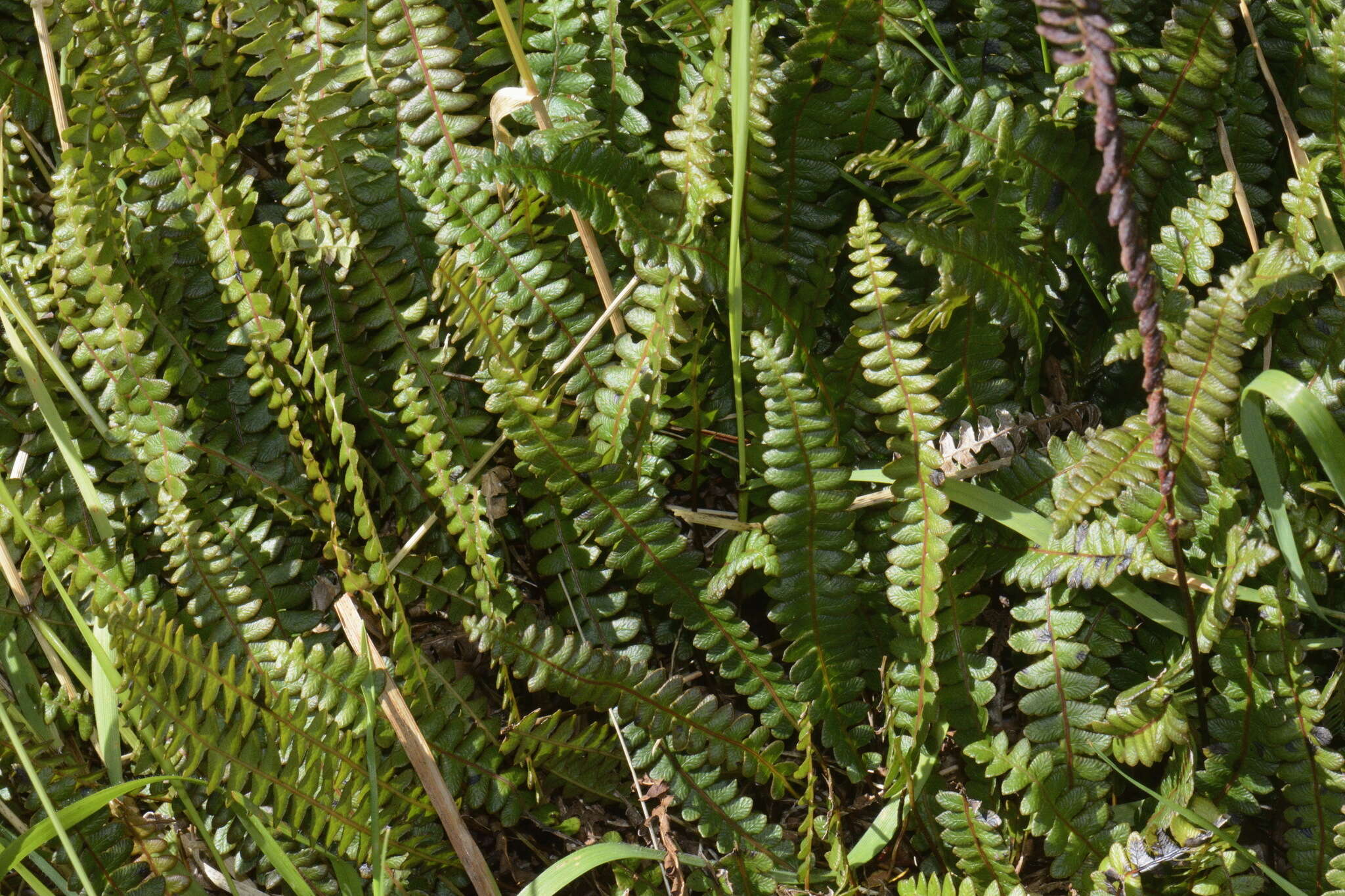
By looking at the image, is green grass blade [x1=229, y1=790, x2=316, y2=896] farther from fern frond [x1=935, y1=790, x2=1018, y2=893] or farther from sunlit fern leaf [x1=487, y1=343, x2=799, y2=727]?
fern frond [x1=935, y1=790, x2=1018, y2=893]

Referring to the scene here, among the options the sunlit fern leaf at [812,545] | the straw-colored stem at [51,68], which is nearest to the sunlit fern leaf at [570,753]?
the sunlit fern leaf at [812,545]

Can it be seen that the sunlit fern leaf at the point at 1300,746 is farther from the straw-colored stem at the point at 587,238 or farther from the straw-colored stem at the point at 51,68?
the straw-colored stem at the point at 51,68

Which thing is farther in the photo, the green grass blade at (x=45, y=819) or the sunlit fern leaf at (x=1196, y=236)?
the sunlit fern leaf at (x=1196, y=236)

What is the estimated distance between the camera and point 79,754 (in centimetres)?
213

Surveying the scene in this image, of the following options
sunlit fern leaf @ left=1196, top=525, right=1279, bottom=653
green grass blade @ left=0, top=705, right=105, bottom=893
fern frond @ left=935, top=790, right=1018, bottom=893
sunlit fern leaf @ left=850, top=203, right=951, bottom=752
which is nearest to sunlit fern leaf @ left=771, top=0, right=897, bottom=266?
sunlit fern leaf @ left=850, top=203, right=951, bottom=752

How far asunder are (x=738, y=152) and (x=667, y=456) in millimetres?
739

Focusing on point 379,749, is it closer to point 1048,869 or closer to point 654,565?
point 654,565

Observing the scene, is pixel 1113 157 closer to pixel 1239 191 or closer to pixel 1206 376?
pixel 1206 376

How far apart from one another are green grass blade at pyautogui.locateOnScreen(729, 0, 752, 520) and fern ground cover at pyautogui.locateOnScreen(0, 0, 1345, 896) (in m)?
0.03

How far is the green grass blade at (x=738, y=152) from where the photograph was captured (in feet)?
5.40

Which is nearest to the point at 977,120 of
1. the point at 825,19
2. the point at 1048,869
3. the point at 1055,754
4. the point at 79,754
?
the point at 825,19

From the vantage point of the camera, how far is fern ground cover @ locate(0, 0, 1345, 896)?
76.0 inches

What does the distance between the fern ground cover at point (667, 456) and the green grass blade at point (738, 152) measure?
0.03 m

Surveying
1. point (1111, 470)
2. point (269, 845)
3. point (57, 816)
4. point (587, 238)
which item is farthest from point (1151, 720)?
point (57, 816)
